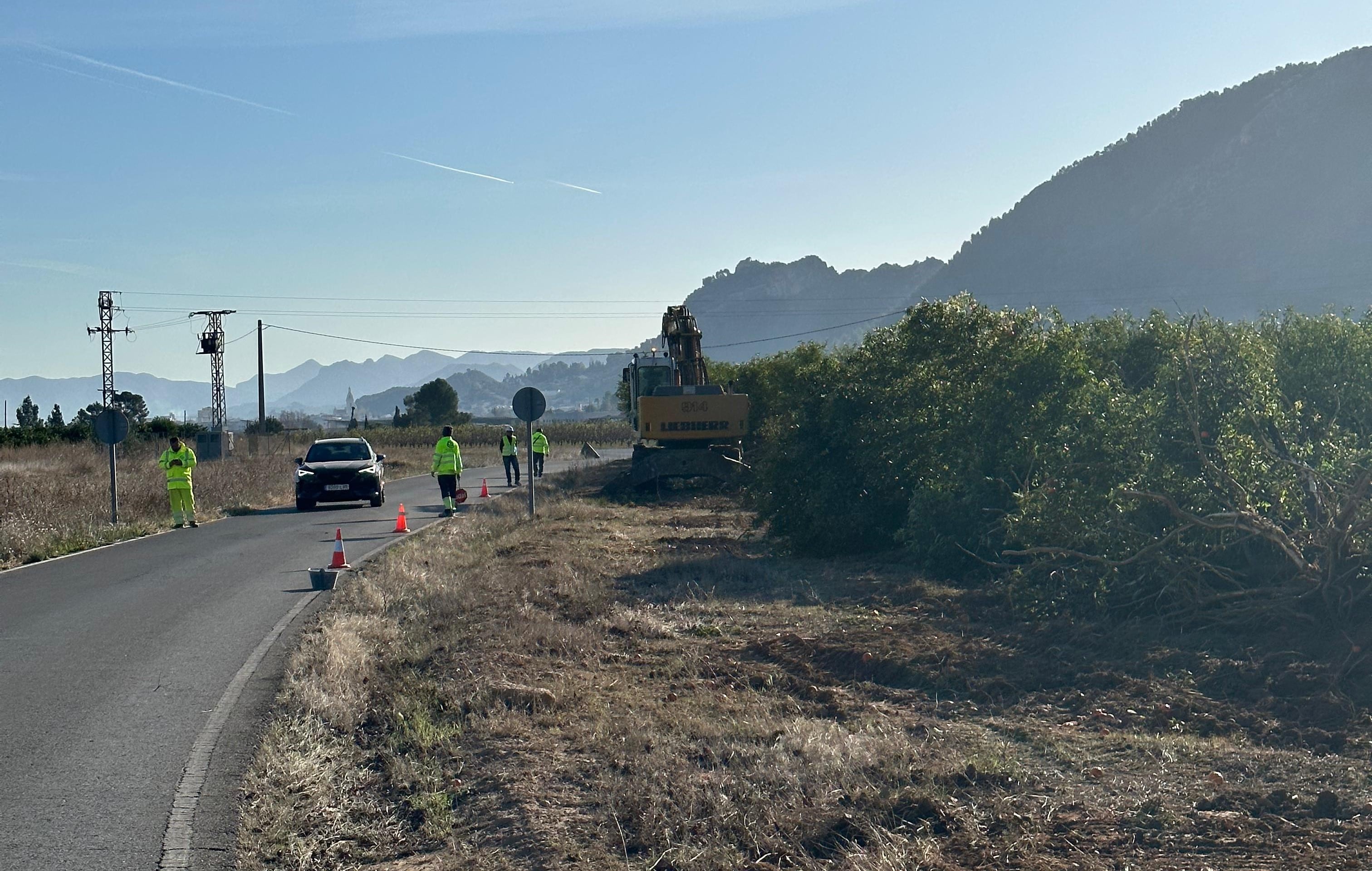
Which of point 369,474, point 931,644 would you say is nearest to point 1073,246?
point 369,474

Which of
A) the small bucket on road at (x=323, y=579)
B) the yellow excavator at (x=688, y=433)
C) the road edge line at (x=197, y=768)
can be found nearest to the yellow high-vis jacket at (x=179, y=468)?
the small bucket on road at (x=323, y=579)

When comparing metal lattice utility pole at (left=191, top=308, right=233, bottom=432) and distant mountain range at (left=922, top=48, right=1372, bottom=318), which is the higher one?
distant mountain range at (left=922, top=48, right=1372, bottom=318)

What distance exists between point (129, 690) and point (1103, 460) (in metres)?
8.16

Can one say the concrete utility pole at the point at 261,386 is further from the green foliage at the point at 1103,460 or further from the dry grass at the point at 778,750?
the dry grass at the point at 778,750

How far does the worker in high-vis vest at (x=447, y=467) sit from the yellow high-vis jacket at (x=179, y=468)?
465 cm

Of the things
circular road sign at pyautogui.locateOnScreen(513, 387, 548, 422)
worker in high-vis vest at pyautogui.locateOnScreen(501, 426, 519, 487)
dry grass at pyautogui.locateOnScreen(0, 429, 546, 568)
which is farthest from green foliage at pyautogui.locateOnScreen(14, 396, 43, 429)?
circular road sign at pyautogui.locateOnScreen(513, 387, 548, 422)

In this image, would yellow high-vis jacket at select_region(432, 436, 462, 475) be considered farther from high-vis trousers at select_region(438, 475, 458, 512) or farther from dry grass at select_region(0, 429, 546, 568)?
dry grass at select_region(0, 429, 546, 568)

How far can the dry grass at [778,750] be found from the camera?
15.7 ft

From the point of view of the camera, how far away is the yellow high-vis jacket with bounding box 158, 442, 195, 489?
844 inches

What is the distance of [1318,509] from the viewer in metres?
8.66

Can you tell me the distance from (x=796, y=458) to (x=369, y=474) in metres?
13.1

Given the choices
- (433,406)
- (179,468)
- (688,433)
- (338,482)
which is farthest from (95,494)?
(433,406)

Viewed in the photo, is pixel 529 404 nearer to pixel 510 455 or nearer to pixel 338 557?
pixel 338 557

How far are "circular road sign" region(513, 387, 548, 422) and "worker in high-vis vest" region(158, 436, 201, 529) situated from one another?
6.79 metres
